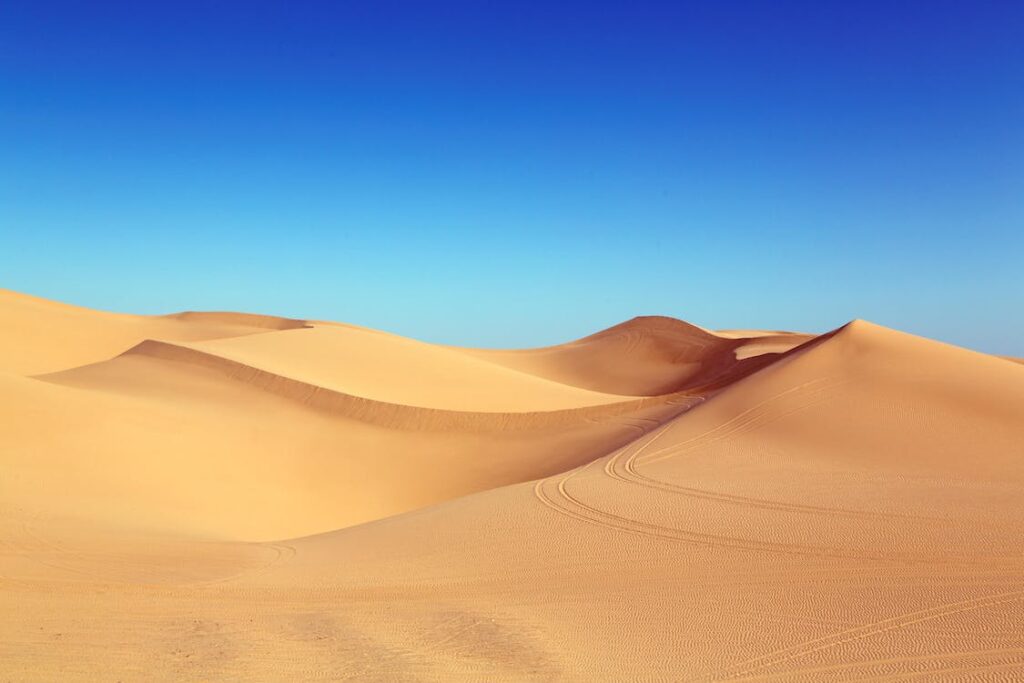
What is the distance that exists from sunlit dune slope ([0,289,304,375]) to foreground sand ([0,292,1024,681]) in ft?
71.4

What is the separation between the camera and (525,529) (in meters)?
10.1

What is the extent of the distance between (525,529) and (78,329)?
45766 mm

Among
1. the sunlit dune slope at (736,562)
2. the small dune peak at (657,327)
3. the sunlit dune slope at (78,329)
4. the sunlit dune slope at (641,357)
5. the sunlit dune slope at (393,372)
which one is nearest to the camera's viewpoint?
the sunlit dune slope at (736,562)

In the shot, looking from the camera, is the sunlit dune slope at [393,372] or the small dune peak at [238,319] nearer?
the sunlit dune slope at [393,372]

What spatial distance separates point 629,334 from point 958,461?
38.0m

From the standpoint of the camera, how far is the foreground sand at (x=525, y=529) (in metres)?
6.17

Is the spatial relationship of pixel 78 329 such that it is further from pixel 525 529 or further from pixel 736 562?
pixel 736 562

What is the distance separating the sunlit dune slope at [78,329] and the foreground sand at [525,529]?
21750 mm

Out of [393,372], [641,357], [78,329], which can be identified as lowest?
[393,372]

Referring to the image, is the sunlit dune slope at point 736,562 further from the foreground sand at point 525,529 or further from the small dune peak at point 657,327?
the small dune peak at point 657,327

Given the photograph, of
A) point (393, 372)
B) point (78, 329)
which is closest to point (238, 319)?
point (78, 329)

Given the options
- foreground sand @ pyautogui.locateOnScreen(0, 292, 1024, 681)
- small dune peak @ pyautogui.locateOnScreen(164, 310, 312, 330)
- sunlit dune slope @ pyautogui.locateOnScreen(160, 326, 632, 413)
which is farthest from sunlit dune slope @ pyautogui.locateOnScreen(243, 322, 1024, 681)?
small dune peak @ pyautogui.locateOnScreen(164, 310, 312, 330)

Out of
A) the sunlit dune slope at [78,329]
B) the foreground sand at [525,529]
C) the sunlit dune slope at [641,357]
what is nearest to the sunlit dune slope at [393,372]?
the foreground sand at [525,529]

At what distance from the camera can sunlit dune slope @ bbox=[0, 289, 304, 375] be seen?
4084 cm
